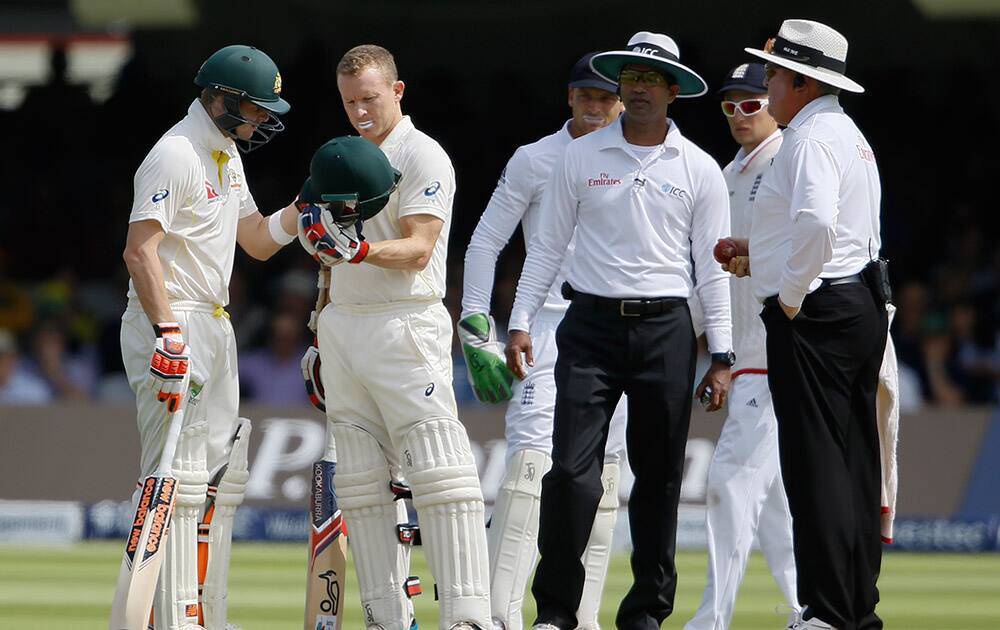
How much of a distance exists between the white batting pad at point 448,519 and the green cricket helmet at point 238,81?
1.15 meters

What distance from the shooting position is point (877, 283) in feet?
16.4

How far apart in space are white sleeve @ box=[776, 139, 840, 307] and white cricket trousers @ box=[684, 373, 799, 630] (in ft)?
3.30

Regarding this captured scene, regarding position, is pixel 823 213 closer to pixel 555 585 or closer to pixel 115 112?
pixel 555 585

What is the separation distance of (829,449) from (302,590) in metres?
3.37

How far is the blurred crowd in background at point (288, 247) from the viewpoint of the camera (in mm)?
11281

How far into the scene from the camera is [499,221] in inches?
233

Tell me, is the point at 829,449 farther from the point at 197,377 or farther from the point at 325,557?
the point at 197,377

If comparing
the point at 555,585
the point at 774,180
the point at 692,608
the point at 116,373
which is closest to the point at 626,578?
the point at 692,608

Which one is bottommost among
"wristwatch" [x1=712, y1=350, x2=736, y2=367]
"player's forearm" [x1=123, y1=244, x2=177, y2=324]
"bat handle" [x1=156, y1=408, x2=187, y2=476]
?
"bat handle" [x1=156, y1=408, x2=187, y2=476]

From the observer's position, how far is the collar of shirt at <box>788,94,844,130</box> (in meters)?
4.98

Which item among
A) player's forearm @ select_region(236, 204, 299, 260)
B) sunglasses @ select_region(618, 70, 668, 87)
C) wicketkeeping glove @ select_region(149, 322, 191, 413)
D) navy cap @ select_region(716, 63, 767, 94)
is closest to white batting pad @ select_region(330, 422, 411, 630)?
wicketkeeping glove @ select_region(149, 322, 191, 413)

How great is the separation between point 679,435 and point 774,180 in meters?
0.86

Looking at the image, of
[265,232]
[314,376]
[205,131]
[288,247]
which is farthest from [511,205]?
[288,247]

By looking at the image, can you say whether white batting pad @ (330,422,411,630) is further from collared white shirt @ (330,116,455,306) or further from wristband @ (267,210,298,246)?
wristband @ (267,210,298,246)
